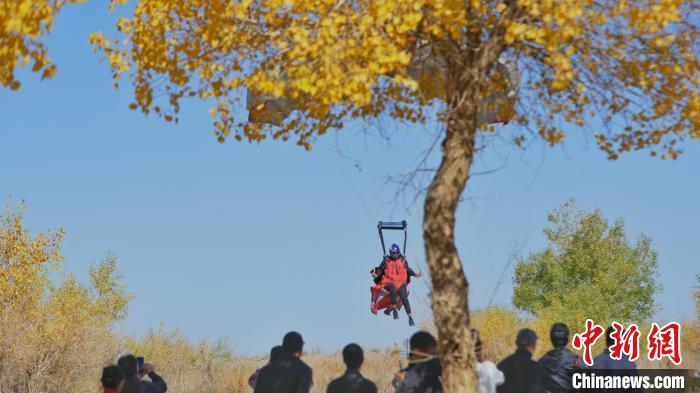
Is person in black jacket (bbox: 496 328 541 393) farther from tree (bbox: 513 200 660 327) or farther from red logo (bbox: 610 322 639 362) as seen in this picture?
tree (bbox: 513 200 660 327)

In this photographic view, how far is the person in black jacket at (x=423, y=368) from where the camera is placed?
9227mm

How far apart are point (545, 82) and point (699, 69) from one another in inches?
70.2

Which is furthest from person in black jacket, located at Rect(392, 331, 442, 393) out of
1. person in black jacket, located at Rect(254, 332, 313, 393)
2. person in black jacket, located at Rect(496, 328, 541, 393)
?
person in black jacket, located at Rect(254, 332, 313, 393)

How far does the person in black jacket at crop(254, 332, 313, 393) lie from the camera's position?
9961mm

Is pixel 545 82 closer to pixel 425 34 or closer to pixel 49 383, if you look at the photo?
pixel 425 34

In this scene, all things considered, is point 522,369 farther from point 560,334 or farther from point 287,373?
point 287,373

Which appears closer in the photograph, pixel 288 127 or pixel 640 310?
pixel 288 127

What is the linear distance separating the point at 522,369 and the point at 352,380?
1917 millimetres

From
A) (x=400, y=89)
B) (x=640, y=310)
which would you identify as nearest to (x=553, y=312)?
(x=640, y=310)

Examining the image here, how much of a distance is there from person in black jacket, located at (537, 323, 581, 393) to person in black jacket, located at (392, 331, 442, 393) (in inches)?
53.3

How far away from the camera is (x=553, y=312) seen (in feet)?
129

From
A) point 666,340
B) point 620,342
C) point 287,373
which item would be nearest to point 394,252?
point 666,340

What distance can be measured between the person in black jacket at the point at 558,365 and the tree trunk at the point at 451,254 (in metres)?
1.25

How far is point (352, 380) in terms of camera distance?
9445 mm
